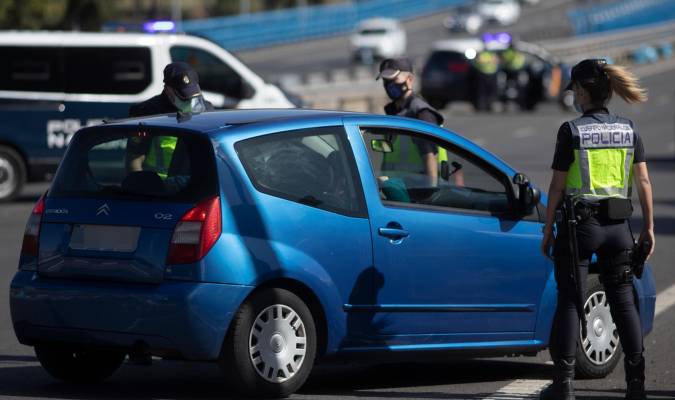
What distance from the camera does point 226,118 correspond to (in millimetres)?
7273

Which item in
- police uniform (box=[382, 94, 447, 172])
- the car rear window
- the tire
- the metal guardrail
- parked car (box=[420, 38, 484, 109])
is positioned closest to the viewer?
the car rear window

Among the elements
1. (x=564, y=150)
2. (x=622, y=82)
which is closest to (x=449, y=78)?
(x=622, y=82)

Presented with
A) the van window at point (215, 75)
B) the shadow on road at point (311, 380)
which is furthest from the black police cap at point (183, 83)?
the van window at point (215, 75)

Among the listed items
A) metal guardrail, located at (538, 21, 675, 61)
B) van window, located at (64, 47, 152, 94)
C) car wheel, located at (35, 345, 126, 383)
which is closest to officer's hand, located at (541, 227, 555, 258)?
car wheel, located at (35, 345, 126, 383)

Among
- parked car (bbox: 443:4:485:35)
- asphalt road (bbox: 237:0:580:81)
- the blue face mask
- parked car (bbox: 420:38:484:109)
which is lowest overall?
asphalt road (bbox: 237:0:580:81)

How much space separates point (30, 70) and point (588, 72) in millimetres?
11754

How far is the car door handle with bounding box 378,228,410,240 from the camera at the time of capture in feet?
23.8

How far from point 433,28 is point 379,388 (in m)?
80.5

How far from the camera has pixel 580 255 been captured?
6680 millimetres

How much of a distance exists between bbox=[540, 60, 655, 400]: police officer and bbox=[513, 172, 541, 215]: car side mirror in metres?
0.71

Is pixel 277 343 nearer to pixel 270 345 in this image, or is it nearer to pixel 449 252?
pixel 270 345

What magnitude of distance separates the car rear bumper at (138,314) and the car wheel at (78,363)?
0.35 metres

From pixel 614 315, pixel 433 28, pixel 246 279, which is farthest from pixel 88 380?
pixel 433 28

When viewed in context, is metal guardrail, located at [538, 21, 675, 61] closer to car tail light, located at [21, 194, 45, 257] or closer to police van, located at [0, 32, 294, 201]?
police van, located at [0, 32, 294, 201]
